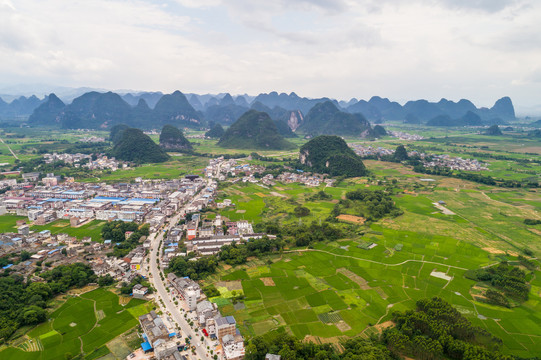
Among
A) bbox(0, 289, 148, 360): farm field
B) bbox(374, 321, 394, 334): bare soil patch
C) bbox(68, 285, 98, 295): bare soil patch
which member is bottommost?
bbox(0, 289, 148, 360): farm field

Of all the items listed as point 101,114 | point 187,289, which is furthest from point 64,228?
point 101,114

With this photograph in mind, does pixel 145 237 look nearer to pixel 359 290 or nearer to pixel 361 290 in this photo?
pixel 359 290

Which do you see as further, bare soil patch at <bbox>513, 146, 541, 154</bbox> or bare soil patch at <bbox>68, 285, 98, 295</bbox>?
bare soil patch at <bbox>513, 146, 541, 154</bbox>

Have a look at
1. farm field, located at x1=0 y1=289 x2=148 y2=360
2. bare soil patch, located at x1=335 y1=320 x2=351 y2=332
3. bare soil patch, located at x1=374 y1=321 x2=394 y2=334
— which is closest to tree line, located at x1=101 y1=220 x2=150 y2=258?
farm field, located at x1=0 y1=289 x2=148 y2=360

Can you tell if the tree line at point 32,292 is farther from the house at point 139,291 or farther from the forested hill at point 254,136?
the forested hill at point 254,136

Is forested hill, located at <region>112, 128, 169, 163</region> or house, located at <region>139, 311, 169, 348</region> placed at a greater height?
forested hill, located at <region>112, 128, 169, 163</region>

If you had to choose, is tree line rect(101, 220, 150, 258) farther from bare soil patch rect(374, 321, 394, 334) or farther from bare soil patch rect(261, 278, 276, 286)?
bare soil patch rect(374, 321, 394, 334)
